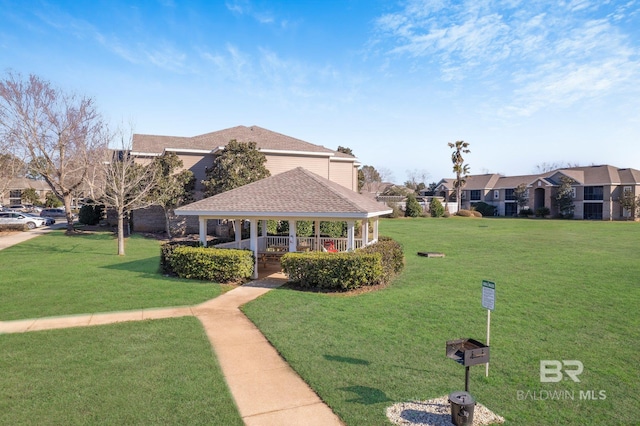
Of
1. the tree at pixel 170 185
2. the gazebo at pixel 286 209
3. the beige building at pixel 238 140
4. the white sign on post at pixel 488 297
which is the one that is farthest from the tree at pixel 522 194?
the white sign on post at pixel 488 297

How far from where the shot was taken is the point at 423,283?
13.9 m

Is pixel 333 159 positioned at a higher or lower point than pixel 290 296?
higher

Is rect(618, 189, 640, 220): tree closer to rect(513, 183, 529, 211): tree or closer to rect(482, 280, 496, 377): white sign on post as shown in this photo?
rect(513, 183, 529, 211): tree

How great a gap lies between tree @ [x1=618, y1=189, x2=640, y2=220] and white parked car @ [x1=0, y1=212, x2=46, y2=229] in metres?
66.6

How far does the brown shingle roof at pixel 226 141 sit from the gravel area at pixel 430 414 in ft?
88.4

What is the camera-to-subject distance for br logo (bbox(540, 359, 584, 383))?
6.42 metres

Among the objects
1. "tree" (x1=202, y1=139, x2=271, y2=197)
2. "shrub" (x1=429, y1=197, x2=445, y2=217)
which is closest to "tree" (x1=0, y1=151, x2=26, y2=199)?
"tree" (x1=202, y1=139, x2=271, y2=197)

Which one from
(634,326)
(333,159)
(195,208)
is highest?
(333,159)

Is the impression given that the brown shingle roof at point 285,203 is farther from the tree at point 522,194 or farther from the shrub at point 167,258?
the tree at point 522,194

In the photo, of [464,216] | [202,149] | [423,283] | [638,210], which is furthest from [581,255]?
[638,210]

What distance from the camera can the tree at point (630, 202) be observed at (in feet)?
165

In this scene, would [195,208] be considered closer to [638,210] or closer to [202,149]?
[202,149]

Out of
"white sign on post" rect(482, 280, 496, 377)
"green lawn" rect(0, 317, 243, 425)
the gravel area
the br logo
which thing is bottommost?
the br logo

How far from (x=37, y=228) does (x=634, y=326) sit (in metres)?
42.0
